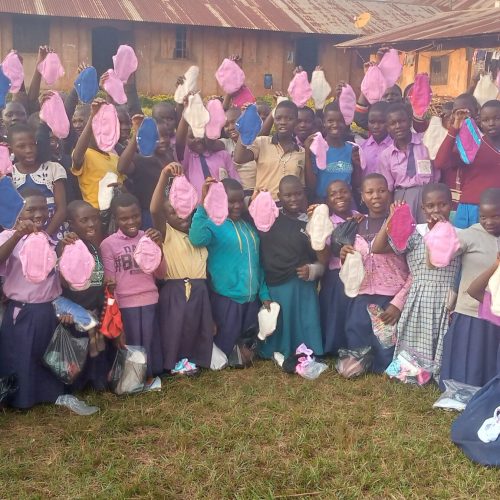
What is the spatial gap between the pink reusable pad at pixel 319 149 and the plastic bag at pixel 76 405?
211 cm

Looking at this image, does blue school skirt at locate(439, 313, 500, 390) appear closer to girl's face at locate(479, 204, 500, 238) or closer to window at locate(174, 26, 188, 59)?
girl's face at locate(479, 204, 500, 238)

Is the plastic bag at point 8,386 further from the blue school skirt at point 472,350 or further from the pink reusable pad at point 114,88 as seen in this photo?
the blue school skirt at point 472,350

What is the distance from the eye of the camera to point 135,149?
4074mm

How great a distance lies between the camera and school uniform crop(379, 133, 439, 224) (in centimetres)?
433

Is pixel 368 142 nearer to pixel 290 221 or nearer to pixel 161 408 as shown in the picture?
pixel 290 221

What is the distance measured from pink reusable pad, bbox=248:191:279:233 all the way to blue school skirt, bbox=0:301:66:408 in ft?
4.27

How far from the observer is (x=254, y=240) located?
4.14 m

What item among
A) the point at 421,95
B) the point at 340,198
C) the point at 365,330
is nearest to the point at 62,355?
the point at 365,330

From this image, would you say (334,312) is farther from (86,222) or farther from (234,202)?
(86,222)

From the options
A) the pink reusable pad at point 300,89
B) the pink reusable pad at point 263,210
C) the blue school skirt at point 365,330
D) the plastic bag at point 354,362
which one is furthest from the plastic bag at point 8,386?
the pink reusable pad at point 300,89

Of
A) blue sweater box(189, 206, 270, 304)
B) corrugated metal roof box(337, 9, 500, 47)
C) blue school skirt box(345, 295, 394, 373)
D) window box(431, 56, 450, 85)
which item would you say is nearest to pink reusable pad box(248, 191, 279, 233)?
blue sweater box(189, 206, 270, 304)

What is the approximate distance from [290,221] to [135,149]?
109 centimetres

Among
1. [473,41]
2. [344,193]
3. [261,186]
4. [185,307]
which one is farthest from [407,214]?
[473,41]

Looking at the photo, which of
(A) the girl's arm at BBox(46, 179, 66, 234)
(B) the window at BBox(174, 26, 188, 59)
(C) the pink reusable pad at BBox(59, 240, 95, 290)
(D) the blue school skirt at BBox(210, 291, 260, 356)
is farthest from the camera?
(B) the window at BBox(174, 26, 188, 59)
